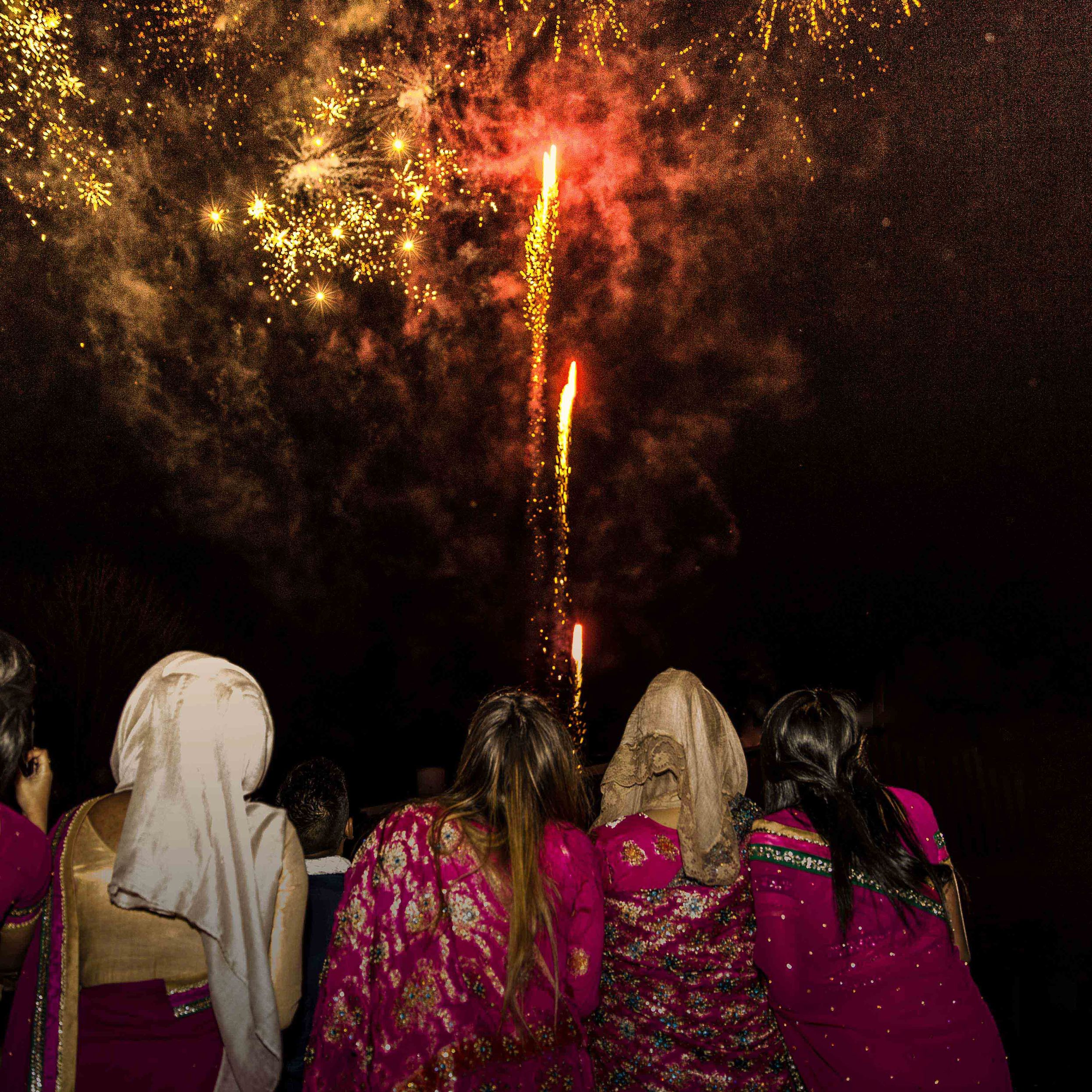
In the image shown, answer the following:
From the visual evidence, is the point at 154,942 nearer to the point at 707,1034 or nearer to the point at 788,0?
the point at 707,1034

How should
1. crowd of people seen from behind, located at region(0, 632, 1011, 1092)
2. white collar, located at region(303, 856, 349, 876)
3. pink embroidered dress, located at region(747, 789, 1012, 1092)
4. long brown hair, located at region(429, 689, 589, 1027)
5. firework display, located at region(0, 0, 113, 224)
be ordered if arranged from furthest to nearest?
firework display, located at region(0, 0, 113, 224), white collar, located at region(303, 856, 349, 876), pink embroidered dress, located at region(747, 789, 1012, 1092), long brown hair, located at region(429, 689, 589, 1027), crowd of people seen from behind, located at region(0, 632, 1011, 1092)

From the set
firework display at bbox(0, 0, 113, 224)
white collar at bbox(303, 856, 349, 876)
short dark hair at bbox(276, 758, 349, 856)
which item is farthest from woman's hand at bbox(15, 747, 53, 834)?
firework display at bbox(0, 0, 113, 224)

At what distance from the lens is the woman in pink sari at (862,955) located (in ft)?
7.00

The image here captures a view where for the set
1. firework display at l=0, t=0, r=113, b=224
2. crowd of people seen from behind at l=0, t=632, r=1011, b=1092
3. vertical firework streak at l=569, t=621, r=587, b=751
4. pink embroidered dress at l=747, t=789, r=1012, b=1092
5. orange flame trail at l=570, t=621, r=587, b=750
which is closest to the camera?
crowd of people seen from behind at l=0, t=632, r=1011, b=1092

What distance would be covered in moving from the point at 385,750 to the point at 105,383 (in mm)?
12504

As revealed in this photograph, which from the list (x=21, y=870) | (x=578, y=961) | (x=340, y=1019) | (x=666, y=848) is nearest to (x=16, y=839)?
(x=21, y=870)

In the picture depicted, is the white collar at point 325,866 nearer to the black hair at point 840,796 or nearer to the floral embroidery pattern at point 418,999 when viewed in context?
the floral embroidery pattern at point 418,999

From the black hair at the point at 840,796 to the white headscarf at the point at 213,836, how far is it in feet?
4.61

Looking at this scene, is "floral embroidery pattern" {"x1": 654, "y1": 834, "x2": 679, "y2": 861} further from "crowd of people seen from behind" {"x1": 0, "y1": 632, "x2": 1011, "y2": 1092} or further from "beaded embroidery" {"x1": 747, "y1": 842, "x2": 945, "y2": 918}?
"beaded embroidery" {"x1": 747, "y1": 842, "x2": 945, "y2": 918}

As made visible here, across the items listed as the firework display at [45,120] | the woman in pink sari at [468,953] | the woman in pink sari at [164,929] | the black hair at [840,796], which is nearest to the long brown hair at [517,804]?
the woman in pink sari at [468,953]

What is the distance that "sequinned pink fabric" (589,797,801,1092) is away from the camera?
91.4 inches

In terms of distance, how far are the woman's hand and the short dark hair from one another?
0.75 metres

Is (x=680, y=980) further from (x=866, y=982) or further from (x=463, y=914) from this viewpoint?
(x=463, y=914)

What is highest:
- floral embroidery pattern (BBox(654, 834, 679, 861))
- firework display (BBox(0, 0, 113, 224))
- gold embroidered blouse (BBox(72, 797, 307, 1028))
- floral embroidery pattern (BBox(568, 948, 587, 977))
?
firework display (BBox(0, 0, 113, 224))
